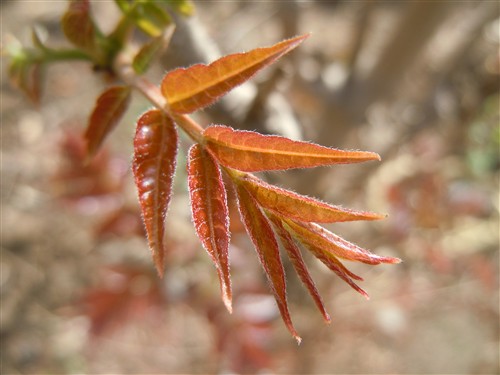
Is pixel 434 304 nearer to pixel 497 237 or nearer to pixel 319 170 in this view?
pixel 497 237

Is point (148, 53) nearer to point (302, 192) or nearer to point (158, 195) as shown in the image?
point (158, 195)

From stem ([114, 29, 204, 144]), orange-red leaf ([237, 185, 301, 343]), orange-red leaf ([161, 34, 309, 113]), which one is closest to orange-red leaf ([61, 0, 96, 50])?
stem ([114, 29, 204, 144])

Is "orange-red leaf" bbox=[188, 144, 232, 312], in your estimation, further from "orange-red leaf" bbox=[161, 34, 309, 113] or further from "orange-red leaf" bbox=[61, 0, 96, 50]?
"orange-red leaf" bbox=[61, 0, 96, 50]

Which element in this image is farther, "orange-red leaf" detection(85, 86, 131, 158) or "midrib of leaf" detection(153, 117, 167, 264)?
"orange-red leaf" detection(85, 86, 131, 158)

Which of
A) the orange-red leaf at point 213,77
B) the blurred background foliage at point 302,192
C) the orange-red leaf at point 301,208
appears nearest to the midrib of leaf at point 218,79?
the orange-red leaf at point 213,77

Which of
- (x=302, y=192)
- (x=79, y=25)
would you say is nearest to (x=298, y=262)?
(x=79, y=25)

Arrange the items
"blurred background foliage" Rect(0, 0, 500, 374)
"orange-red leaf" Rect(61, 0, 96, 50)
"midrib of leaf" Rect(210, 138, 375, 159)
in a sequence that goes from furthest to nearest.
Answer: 1. "blurred background foliage" Rect(0, 0, 500, 374)
2. "orange-red leaf" Rect(61, 0, 96, 50)
3. "midrib of leaf" Rect(210, 138, 375, 159)

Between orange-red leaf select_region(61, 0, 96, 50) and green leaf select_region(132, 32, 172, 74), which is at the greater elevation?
orange-red leaf select_region(61, 0, 96, 50)
